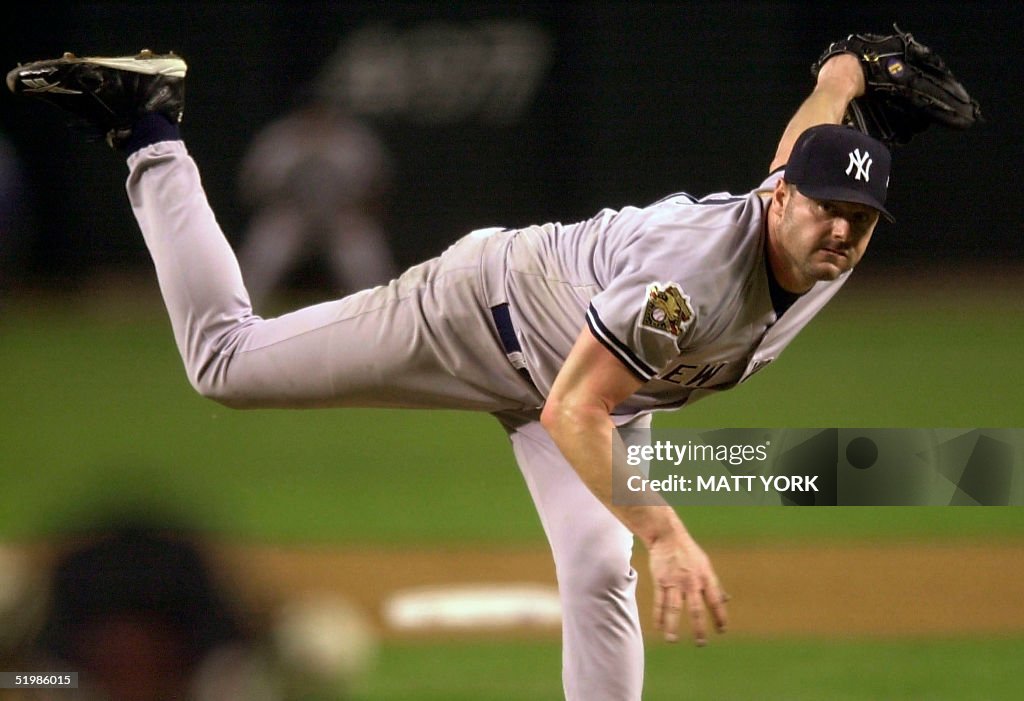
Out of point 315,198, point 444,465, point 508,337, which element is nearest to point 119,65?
point 508,337

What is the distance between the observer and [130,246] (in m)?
11.4

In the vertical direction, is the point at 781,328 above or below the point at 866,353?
above

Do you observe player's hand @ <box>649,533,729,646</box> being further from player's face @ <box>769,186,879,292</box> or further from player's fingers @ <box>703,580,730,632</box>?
player's face @ <box>769,186,879,292</box>

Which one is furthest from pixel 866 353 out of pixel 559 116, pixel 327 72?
pixel 327 72

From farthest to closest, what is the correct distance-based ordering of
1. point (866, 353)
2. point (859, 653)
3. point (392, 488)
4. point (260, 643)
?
point (866, 353), point (392, 488), point (859, 653), point (260, 643)

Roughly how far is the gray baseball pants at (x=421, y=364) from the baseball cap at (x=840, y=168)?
30.2 inches

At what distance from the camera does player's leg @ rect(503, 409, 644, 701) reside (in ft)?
10.5

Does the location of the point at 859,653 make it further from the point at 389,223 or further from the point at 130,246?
the point at 130,246

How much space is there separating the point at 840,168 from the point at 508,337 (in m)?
0.85

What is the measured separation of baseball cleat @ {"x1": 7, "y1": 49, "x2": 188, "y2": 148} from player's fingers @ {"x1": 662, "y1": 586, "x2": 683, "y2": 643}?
6.08ft

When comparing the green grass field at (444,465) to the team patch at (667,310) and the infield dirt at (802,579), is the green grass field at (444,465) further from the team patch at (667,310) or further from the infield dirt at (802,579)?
the team patch at (667,310)

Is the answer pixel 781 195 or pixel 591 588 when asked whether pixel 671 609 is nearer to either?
pixel 591 588

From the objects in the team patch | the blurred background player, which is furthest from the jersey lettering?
the blurred background player

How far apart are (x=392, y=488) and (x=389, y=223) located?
475 cm
